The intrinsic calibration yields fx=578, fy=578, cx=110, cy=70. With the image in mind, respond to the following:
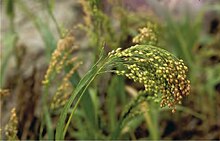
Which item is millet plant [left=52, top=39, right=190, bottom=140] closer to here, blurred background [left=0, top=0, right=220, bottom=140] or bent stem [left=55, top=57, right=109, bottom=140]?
bent stem [left=55, top=57, right=109, bottom=140]

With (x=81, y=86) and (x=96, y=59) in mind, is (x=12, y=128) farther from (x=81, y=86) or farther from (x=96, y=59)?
(x=96, y=59)

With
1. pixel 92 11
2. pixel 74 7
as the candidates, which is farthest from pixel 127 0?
pixel 74 7

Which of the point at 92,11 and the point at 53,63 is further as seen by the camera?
the point at 92,11

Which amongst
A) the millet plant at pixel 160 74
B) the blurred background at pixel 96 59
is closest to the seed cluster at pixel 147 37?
the blurred background at pixel 96 59

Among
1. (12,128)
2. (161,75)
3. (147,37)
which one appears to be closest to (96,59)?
(147,37)

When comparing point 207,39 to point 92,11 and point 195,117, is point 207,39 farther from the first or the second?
point 92,11

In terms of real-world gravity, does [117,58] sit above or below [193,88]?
above

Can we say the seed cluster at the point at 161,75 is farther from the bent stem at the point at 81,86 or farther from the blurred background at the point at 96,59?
the blurred background at the point at 96,59
